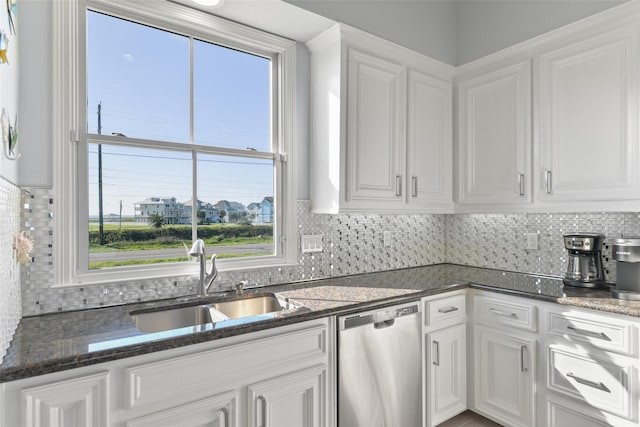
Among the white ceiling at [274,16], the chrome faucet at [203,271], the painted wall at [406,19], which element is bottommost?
the chrome faucet at [203,271]

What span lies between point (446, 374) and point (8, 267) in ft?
7.40

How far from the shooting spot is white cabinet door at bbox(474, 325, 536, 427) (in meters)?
2.08

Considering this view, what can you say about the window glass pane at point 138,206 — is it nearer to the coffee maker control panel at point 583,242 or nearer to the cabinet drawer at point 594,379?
the cabinet drawer at point 594,379

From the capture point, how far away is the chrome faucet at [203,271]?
182 cm

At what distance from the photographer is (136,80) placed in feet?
6.36

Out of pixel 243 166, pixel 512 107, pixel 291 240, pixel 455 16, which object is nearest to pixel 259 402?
pixel 291 240

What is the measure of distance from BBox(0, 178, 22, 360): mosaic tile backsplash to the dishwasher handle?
128 cm

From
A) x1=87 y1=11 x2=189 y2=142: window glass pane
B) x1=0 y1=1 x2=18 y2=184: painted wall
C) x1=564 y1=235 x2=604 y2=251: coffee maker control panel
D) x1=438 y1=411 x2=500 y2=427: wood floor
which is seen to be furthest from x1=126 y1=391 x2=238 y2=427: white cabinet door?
x1=564 y1=235 x2=604 y2=251: coffee maker control panel

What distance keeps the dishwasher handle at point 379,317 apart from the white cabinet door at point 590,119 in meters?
1.14

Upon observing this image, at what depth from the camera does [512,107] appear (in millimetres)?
2449

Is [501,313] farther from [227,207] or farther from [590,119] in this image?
[227,207]

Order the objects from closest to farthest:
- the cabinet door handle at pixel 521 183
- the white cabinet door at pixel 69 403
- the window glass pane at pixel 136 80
Result: the white cabinet door at pixel 69 403, the window glass pane at pixel 136 80, the cabinet door handle at pixel 521 183

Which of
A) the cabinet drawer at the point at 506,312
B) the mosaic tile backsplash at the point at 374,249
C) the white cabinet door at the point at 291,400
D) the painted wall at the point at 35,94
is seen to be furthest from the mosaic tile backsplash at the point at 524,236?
the painted wall at the point at 35,94

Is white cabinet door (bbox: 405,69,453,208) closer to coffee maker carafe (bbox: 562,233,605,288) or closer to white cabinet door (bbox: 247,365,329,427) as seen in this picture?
coffee maker carafe (bbox: 562,233,605,288)
